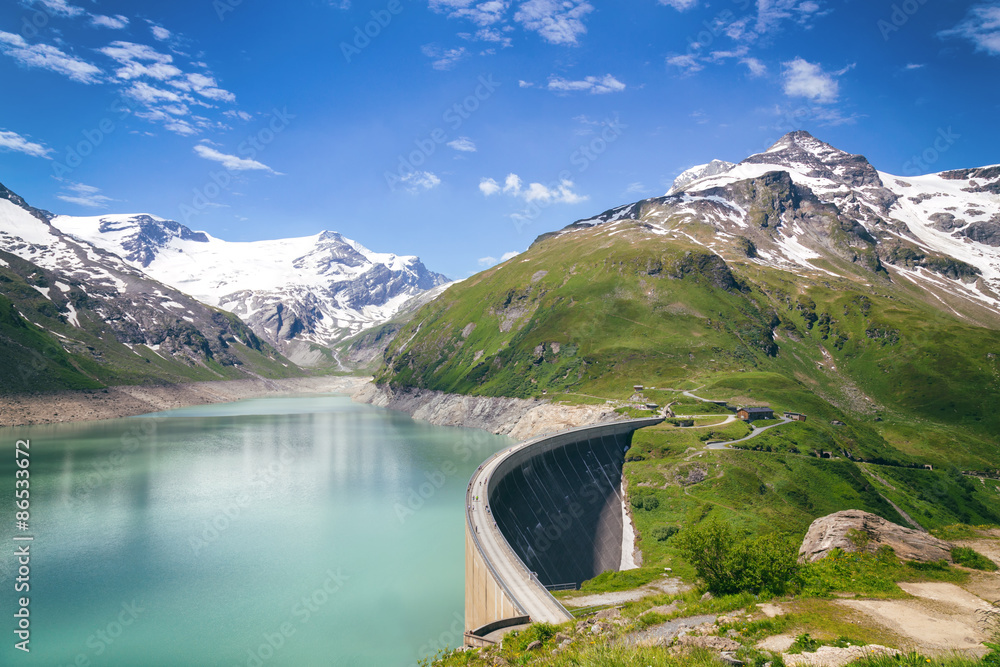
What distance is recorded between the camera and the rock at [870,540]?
88.8ft

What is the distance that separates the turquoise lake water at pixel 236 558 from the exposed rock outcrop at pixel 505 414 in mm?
23977

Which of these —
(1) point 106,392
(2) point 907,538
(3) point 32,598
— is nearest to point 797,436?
(2) point 907,538

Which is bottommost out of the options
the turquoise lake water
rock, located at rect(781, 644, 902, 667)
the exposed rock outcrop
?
the turquoise lake water

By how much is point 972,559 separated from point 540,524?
3731 cm

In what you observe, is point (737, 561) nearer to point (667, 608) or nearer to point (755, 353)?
point (667, 608)

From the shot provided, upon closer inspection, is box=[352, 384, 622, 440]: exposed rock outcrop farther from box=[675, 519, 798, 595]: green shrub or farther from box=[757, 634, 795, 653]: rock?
box=[757, 634, 795, 653]: rock

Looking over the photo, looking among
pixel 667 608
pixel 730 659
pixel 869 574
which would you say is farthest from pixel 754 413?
pixel 730 659

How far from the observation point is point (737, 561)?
90.7ft

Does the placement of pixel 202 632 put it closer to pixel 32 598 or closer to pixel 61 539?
pixel 32 598

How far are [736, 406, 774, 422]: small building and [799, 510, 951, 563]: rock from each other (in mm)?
61596

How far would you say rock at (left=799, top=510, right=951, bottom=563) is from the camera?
27078 millimetres

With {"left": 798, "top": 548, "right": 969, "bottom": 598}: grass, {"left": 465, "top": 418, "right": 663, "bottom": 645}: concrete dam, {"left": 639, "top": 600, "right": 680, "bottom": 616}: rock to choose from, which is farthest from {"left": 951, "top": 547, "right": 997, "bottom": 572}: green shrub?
{"left": 465, "top": 418, "right": 663, "bottom": 645}: concrete dam

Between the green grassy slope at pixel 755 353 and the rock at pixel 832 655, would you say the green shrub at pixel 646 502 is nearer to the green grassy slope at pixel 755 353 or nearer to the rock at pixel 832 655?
the green grassy slope at pixel 755 353

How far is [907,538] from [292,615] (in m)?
44.1
